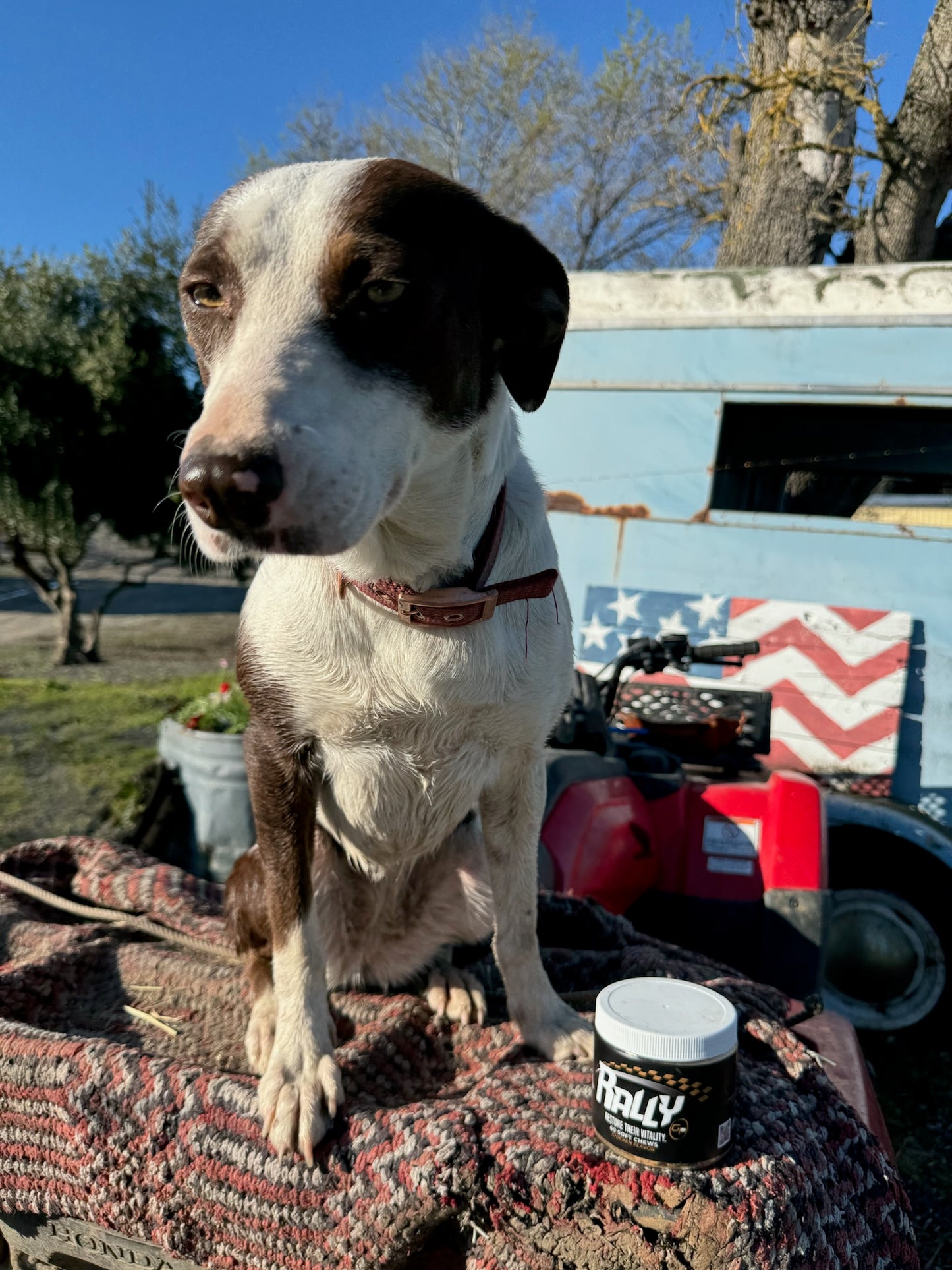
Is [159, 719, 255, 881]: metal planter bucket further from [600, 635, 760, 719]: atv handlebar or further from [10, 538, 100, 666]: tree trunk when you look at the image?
[10, 538, 100, 666]: tree trunk

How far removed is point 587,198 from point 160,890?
647 inches

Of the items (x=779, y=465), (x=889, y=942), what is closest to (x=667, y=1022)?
(x=889, y=942)

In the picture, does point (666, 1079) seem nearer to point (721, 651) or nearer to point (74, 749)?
point (721, 651)

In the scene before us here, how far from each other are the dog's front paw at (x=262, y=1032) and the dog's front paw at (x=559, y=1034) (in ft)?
1.67

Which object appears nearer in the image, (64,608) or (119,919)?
(119,919)

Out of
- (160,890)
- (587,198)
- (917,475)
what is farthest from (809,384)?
(587,198)

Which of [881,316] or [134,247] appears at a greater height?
[134,247]

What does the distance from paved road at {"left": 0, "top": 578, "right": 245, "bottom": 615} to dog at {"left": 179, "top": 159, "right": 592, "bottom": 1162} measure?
1161 cm

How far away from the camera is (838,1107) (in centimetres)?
151

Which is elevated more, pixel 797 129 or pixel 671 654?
pixel 797 129

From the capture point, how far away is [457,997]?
184 cm

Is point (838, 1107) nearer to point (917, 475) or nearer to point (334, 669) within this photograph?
point (334, 669)

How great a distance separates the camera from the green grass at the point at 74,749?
14.4ft

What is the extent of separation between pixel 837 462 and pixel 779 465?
77cm
